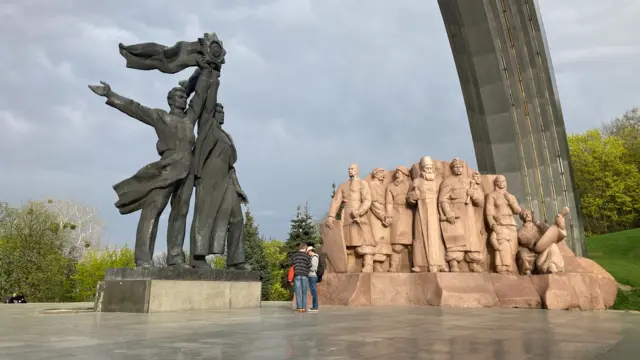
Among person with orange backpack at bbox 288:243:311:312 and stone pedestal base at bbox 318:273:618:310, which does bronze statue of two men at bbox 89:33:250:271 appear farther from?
stone pedestal base at bbox 318:273:618:310

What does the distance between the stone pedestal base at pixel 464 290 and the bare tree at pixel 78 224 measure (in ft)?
97.3

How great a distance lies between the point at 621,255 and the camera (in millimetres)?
27703

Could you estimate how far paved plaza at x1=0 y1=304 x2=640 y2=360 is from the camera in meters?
3.94

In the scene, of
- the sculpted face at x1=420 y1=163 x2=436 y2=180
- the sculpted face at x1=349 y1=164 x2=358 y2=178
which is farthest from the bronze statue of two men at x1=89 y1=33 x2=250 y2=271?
the sculpted face at x1=420 y1=163 x2=436 y2=180

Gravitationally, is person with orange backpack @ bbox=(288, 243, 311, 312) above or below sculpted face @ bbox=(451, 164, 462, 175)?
below

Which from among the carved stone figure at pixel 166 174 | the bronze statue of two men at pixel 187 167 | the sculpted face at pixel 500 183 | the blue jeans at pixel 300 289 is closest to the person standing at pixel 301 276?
the blue jeans at pixel 300 289

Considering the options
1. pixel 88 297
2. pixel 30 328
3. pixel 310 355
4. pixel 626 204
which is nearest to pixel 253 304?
pixel 30 328

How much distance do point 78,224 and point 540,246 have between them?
34.5 metres

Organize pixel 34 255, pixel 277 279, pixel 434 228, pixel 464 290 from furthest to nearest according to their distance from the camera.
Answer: pixel 277 279 → pixel 34 255 → pixel 434 228 → pixel 464 290

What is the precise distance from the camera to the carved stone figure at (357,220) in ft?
41.7

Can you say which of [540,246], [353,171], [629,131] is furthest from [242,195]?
[629,131]

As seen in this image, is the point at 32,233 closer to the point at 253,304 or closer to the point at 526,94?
the point at 253,304

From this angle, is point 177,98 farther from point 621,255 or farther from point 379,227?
point 621,255

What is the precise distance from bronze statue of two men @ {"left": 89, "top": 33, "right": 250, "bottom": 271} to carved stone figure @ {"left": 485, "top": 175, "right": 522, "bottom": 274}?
639cm
